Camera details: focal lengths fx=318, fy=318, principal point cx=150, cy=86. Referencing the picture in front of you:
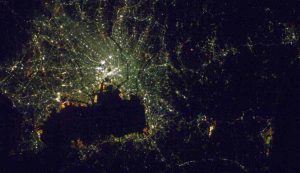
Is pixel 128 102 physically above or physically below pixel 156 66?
below

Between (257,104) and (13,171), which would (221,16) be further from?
(13,171)

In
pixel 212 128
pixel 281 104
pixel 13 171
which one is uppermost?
pixel 281 104

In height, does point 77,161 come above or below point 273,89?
below

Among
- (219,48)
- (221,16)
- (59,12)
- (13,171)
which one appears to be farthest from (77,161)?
(221,16)

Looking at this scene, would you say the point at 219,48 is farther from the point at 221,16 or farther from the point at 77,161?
the point at 77,161

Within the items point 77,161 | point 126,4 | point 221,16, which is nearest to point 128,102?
point 77,161

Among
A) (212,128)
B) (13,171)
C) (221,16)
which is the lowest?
(13,171)
